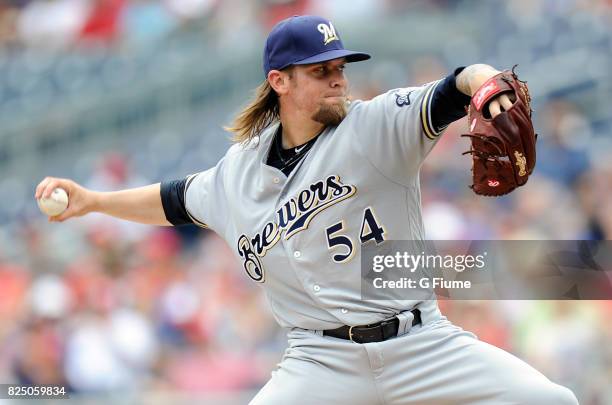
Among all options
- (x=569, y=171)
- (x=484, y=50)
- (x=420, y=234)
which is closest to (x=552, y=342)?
(x=569, y=171)

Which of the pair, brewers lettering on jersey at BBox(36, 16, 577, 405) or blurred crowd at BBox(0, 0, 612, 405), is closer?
brewers lettering on jersey at BBox(36, 16, 577, 405)

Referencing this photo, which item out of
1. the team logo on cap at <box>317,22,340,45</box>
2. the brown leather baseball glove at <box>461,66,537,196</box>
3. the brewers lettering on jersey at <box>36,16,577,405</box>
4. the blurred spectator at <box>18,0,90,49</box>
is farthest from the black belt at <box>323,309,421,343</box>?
the blurred spectator at <box>18,0,90,49</box>

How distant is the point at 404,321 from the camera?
3307mm

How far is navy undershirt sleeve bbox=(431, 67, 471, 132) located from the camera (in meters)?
3.06

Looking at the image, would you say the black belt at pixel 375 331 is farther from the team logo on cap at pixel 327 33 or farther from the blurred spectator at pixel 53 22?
the blurred spectator at pixel 53 22

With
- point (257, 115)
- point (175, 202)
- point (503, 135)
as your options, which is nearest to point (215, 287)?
point (175, 202)

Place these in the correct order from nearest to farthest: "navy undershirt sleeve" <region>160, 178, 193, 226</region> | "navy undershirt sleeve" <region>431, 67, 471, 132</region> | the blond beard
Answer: "navy undershirt sleeve" <region>431, 67, 471, 132</region>, the blond beard, "navy undershirt sleeve" <region>160, 178, 193, 226</region>

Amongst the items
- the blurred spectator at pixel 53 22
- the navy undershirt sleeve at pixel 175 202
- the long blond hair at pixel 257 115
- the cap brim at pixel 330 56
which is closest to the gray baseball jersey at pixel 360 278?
the cap brim at pixel 330 56

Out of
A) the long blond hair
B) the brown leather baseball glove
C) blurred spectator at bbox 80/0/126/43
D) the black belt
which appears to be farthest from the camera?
blurred spectator at bbox 80/0/126/43

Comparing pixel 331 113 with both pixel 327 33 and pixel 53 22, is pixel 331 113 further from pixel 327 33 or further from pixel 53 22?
pixel 53 22

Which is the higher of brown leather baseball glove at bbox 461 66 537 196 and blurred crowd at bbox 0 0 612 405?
brown leather baseball glove at bbox 461 66 537 196

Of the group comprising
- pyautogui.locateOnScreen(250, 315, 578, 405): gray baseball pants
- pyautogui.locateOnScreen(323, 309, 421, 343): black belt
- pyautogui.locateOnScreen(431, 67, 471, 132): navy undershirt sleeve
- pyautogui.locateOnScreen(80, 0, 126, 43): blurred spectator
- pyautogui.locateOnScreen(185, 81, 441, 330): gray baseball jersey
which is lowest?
pyautogui.locateOnScreen(250, 315, 578, 405): gray baseball pants

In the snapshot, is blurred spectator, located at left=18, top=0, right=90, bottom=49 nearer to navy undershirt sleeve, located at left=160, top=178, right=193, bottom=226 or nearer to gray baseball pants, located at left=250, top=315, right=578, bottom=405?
navy undershirt sleeve, located at left=160, top=178, right=193, bottom=226

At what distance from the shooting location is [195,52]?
376 inches
